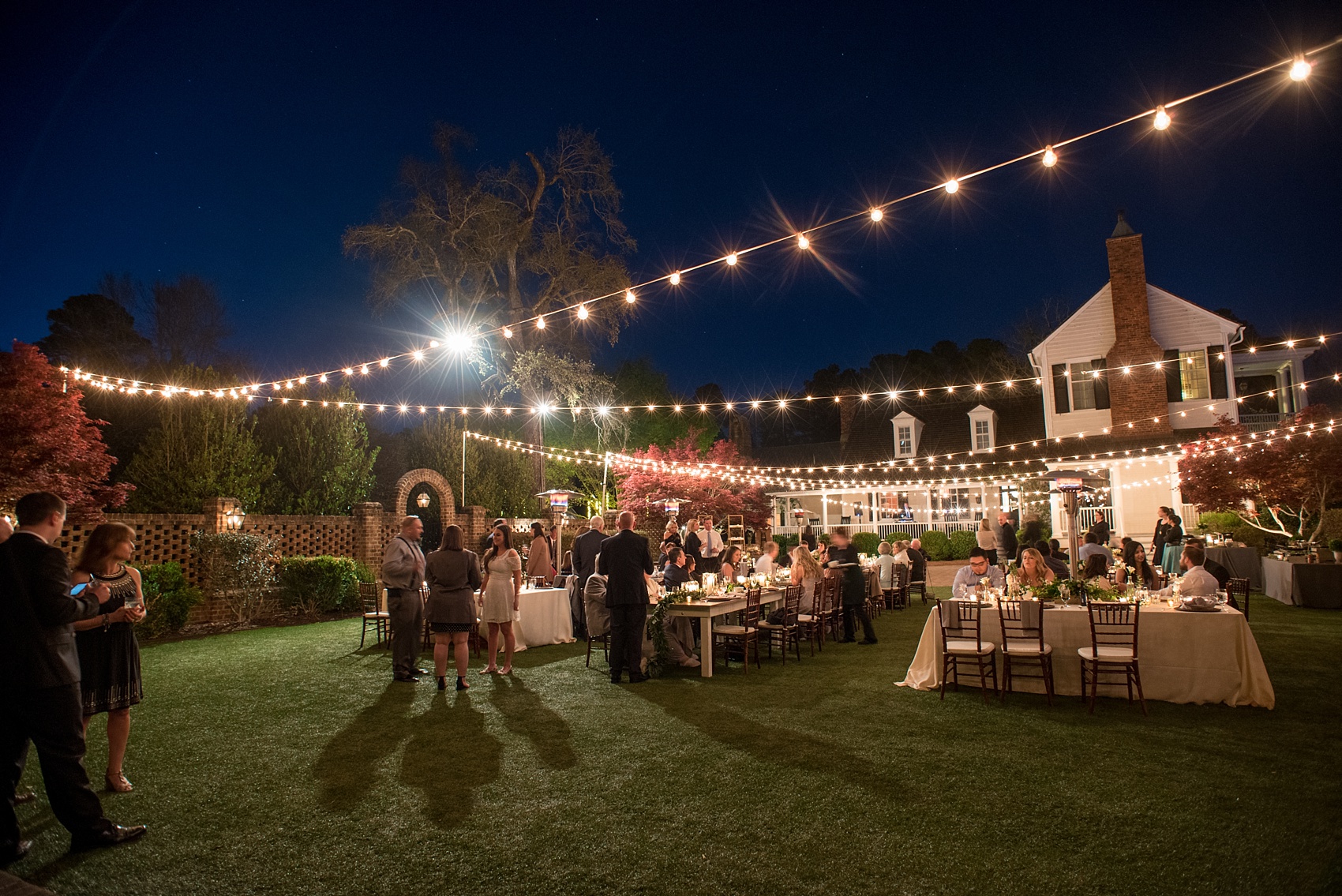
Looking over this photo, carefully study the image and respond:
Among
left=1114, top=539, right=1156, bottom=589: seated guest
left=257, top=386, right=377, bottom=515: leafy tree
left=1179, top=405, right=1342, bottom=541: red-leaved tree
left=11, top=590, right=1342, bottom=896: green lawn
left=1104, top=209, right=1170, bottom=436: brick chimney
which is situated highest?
left=1104, top=209, right=1170, bottom=436: brick chimney

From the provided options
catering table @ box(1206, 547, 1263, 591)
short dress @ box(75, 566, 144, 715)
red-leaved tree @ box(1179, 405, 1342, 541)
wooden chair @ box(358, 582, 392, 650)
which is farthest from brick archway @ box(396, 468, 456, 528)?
red-leaved tree @ box(1179, 405, 1342, 541)

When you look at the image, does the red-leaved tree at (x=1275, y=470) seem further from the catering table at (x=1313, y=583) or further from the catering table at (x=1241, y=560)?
the catering table at (x=1313, y=583)

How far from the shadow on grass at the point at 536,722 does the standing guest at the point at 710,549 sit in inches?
212

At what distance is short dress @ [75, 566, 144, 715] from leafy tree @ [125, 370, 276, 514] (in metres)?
10.2

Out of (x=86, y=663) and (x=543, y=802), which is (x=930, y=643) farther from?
(x=86, y=663)

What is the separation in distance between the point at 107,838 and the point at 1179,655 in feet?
23.3

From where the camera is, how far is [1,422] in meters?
9.13

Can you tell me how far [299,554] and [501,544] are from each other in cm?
808

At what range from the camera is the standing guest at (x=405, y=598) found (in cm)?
727

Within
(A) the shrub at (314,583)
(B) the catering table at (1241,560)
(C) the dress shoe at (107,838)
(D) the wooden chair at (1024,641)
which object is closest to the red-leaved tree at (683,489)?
(A) the shrub at (314,583)

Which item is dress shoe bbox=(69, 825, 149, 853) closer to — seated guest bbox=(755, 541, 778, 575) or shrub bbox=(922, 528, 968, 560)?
seated guest bbox=(755, 541, 778, 575)

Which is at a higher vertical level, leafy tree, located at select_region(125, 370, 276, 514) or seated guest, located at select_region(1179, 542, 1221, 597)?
leafy tree, located at select_region(125, 370, 276, 514)

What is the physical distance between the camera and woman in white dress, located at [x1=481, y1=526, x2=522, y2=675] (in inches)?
299

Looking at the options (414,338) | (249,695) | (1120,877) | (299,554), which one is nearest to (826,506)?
(414,338)
